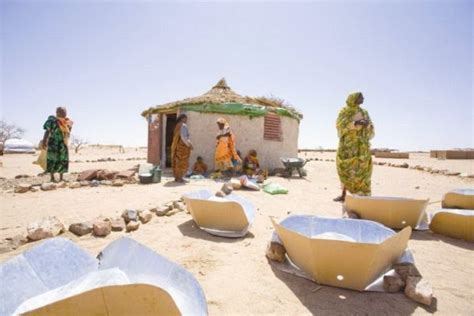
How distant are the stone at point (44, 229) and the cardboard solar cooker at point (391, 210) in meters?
3.75

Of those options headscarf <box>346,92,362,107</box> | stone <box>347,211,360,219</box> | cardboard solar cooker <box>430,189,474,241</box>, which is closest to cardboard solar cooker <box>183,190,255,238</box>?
stone <box>347,211,360,219</box>

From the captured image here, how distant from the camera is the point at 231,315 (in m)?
1.81

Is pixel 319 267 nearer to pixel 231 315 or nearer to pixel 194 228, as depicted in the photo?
pixel 231 315

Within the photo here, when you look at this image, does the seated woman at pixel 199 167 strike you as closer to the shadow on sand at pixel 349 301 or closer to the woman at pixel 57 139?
the woman at pixel 57 139

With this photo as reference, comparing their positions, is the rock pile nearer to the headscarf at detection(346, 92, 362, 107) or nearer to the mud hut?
the headscarf at detection(346, 92, 362, 107)

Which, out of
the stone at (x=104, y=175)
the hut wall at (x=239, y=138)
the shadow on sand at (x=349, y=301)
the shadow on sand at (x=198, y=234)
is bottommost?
the shadow on sand at (x=349, y=301)

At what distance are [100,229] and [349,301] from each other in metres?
2.75

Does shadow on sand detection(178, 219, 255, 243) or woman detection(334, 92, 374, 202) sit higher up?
woman detection(334, 92, 374, 202)

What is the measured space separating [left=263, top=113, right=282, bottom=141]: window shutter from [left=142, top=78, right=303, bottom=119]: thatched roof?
40cm

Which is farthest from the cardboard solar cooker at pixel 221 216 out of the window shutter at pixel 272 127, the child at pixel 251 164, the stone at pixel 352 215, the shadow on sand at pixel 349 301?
the window shutter at pixel 272 127

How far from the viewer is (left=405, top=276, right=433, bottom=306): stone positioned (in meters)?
1.94

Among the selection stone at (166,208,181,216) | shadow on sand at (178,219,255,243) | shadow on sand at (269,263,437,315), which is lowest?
shadow on sand at (269,263,437,315)

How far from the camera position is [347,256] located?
1.92 m

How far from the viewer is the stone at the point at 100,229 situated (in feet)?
10.3
